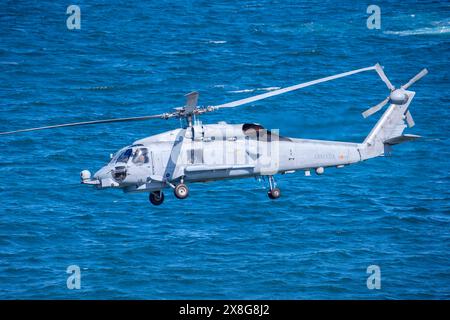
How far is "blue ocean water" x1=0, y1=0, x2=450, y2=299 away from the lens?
103 m

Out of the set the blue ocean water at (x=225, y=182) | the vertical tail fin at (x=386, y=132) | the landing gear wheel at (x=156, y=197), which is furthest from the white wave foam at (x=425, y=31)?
the landing gear wheel at (x=156, y=197)

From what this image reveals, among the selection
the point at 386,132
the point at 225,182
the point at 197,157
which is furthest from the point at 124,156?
the point at 225,182

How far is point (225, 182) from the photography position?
11612cm

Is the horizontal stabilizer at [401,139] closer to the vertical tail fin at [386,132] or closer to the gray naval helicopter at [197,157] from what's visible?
the vertical tail fin at [386,132]

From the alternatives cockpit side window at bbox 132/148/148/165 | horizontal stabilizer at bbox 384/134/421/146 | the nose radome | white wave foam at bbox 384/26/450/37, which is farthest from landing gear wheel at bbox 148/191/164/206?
white wave foam at bbox 384/26/450/37

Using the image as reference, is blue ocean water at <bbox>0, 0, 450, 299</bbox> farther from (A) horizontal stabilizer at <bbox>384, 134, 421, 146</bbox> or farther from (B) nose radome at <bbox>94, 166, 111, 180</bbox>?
(B) nose radome at <bbox>94, 166, 111, 180</bbox>

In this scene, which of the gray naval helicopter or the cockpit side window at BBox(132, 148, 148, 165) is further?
the cockpit side window at BBox(132, 148, 148, 165)

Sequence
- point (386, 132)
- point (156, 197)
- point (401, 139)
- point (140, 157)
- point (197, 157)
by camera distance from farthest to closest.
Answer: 1. point (386, 132)
2. point (401, 139)
3. point (156, 197)
4. point (197, 157)
5. point (140, 157)

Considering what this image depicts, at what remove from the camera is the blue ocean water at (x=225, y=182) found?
10256 centimetres

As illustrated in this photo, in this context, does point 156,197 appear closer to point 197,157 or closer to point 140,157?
point 140,157

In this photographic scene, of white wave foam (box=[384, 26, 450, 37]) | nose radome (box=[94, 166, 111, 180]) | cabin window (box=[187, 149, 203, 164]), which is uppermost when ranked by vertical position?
white wave foam (box=[384, 26, 450, 37])

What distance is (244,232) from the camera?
107500 millimetres
